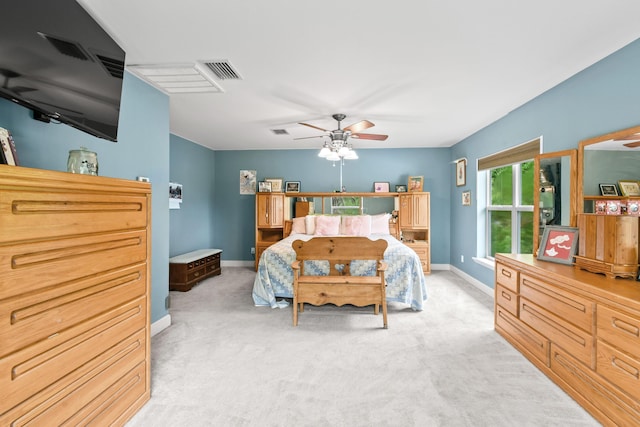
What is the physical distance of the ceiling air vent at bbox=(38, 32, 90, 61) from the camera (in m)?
1.46

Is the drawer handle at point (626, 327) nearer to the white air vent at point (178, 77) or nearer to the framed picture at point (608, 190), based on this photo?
the framed picture at point (608, 190)

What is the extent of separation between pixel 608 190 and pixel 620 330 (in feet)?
3.98

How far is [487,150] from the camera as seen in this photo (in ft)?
14.8

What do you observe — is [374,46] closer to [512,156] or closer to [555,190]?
[555,190]

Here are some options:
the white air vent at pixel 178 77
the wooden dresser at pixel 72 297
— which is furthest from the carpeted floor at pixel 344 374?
the white air vent at pixel 178 77

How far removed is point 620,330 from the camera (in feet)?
5.54

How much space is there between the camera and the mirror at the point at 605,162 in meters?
2.20

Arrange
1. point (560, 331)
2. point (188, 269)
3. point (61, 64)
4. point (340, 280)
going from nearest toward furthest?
point (61, 64) → point (560, 331) → point (340, 280) → point (188, 269)

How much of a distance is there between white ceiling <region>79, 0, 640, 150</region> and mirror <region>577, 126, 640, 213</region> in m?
0.67

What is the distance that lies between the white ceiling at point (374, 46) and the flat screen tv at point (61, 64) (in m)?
0.26

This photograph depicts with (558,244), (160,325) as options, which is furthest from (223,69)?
(558,244)

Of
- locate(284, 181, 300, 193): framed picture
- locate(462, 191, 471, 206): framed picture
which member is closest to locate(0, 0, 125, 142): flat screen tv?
locate(284, 181, 300, 193): framed picture

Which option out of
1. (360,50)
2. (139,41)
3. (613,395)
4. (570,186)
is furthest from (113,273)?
(570,186)

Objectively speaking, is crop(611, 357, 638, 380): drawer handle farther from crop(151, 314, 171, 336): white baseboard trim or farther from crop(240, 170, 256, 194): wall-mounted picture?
crop(240, 170, 256, 194): wall-mounted picture
